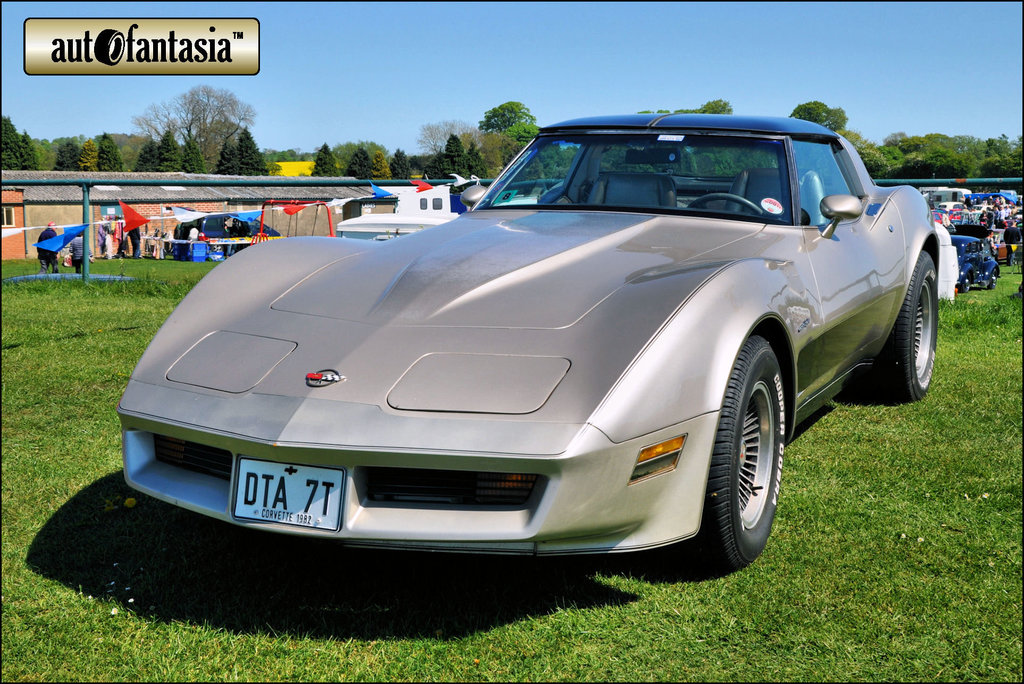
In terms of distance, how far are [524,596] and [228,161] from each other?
8842 centimetres

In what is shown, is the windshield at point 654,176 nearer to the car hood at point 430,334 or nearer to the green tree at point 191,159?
the car hood at point 430,334

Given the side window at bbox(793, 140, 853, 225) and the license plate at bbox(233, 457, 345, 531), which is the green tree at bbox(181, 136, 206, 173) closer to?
the side window at bbox(793, 140, 853, 225)

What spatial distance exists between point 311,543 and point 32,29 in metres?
3.83

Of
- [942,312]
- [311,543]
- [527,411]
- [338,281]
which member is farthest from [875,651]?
[942,312]

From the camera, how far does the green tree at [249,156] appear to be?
85375 mm

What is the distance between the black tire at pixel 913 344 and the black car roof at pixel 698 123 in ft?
3.38

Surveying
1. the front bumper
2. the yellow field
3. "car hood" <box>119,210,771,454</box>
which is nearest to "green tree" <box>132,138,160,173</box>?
the yellow field

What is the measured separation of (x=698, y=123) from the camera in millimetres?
4320

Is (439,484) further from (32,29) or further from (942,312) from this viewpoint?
(942,312)

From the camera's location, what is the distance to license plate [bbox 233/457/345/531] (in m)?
2.40

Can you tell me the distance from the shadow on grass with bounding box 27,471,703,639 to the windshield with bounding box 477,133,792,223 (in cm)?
163

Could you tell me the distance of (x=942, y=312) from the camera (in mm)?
8375

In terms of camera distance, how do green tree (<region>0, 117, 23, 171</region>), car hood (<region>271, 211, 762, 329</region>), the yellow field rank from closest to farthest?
1. car hood (<region>271, 211, 762, 329</region>)
2. green tree (<region>0, 117, 23, 171</region>)
3. the yellow field

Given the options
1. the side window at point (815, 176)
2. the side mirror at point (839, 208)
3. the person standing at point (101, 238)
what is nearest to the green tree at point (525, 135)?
the side window at point (815, 176)
